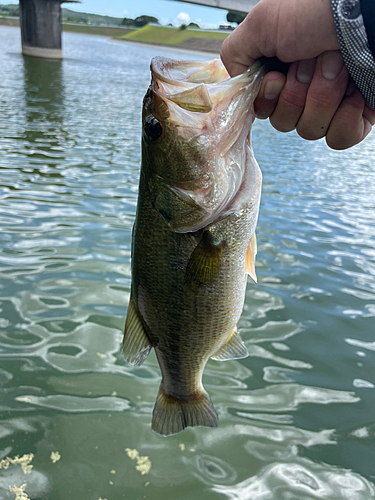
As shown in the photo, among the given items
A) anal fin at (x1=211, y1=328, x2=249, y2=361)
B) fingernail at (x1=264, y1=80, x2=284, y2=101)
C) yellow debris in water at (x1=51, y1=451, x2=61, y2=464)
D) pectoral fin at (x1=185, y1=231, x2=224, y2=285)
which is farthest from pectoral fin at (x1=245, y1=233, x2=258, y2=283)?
yellow debris in water at (x1=51, y1=451, x2=61, y2=464)

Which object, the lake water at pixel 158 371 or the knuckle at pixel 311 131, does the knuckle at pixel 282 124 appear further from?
the lake water at pixel 158 371

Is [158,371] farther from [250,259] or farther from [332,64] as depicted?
[332,64]

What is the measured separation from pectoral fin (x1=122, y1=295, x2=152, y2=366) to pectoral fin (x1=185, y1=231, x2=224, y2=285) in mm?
406

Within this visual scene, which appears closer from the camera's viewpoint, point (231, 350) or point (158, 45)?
point (231, 350)

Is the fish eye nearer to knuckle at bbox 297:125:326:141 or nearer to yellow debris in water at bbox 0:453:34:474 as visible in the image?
knuckle at bbox 297:125:326:141

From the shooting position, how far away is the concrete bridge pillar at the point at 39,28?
42.7 m

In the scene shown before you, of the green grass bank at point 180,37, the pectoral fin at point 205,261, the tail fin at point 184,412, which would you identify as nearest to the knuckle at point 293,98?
the pectoral fin at point 205,261

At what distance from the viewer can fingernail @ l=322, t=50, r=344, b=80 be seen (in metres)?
1.95

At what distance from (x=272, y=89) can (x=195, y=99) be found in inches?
16.4

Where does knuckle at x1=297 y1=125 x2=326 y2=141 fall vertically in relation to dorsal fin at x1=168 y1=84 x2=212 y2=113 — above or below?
below

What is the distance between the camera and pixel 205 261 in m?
2.12

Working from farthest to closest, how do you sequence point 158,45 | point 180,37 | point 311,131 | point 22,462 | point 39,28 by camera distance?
point 158,45 < point 180,37 < point 39,28 < point 22,462 < point 311,131

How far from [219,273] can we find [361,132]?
1.10m

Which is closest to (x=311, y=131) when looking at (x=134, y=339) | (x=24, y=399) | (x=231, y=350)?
(x=231, y=350)
